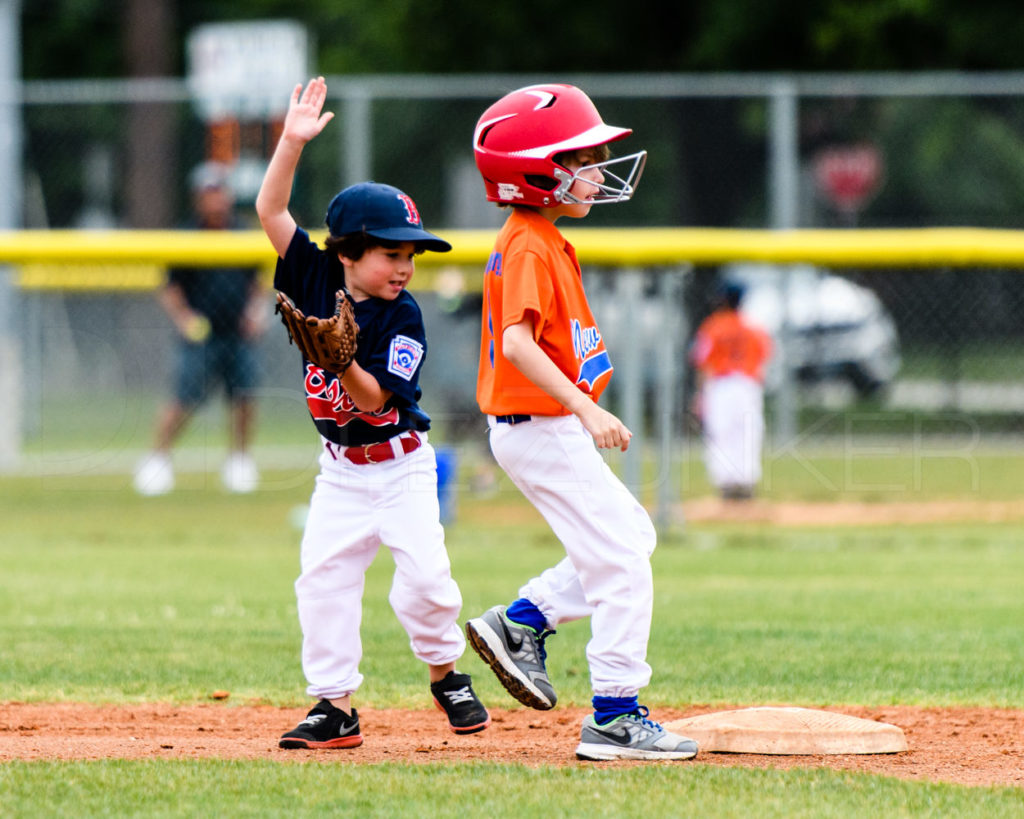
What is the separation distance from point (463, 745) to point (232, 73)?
37.4 feet

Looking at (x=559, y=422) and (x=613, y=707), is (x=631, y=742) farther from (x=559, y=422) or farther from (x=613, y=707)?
(x=559, y=422)

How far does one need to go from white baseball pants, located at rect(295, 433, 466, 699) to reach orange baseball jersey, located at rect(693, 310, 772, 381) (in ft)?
24.8

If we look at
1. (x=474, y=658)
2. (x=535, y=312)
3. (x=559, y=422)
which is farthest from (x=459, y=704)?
(x=474, y=658)

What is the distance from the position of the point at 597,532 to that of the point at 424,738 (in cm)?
92

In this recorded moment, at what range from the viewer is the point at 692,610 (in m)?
7.17

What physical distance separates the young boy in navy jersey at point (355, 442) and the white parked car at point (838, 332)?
9.28m

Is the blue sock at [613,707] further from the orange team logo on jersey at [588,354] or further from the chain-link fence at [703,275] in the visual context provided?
the chain-link fence at [703,275]

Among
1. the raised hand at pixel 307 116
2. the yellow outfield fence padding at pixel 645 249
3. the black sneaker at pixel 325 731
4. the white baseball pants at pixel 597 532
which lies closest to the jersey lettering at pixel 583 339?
the white baseball pants at pixel 597 532

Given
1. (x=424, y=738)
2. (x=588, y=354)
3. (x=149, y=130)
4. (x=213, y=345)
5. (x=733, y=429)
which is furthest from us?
(x=149, y=130)

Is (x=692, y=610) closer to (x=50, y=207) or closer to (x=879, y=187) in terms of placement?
(x=879, y=187)

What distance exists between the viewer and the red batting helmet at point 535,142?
4457 mm

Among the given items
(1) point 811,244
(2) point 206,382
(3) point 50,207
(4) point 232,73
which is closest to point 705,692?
(1) point 811,244

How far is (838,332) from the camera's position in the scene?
14555 millimetres

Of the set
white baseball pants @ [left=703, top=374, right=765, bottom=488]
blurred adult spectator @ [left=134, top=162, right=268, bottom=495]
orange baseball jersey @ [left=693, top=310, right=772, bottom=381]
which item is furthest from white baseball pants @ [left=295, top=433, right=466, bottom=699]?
orange baseball jersey @ [left=693, top=310, right=772, bottom=381]
